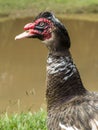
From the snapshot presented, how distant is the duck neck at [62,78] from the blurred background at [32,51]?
3.16 ft

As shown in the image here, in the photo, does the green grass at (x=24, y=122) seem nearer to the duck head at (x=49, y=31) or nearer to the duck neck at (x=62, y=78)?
the duck neck at (x=62, y=78)

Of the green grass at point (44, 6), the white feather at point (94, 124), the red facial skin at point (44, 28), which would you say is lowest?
the white feather at point (94, 124)

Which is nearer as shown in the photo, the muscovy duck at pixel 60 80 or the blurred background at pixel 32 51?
the muscovy duck at pixel 60 80

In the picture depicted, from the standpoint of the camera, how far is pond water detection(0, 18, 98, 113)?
10.3 m

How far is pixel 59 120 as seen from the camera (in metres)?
4.38

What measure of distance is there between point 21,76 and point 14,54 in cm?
258

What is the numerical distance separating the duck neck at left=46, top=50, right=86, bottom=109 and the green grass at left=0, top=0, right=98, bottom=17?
1777 cm

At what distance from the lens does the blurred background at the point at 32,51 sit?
1062 cm

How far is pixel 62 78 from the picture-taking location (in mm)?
4520

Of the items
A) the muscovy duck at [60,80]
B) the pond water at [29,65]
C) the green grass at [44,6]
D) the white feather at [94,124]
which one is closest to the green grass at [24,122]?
the pond water at [29,65]

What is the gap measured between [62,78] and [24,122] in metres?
2.24

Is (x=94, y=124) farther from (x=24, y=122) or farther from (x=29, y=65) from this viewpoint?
(x=29, y=65)

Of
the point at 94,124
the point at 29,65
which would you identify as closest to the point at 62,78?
the point at 94,124

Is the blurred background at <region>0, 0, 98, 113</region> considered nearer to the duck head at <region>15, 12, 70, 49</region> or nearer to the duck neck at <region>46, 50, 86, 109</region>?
the duck head at <region>15, 12, 70, 49</region>
